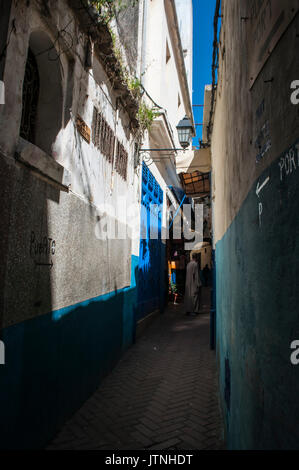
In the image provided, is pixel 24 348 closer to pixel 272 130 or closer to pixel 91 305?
pixel 91 305

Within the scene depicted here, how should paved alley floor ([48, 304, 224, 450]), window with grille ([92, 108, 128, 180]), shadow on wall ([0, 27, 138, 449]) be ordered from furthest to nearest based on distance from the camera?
1. window with grille ([92, 108, 128, 180])
2. paved alley floor ([48, 304, 224, 450])
3. shadow on wall ([0, 27, 138, 449])

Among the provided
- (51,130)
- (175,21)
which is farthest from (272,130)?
(175,21)

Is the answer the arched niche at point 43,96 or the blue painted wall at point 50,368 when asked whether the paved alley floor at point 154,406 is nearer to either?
the blue painted wall at point 50,368

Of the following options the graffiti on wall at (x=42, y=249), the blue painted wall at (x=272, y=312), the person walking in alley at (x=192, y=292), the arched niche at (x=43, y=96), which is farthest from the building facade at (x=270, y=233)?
the person walking in alley at (x=192, y=292)

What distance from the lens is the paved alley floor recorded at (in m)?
3.12

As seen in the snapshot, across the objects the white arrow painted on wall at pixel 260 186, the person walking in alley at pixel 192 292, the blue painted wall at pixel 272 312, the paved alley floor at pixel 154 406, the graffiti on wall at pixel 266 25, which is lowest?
the paved alley floor at pixel 154 406

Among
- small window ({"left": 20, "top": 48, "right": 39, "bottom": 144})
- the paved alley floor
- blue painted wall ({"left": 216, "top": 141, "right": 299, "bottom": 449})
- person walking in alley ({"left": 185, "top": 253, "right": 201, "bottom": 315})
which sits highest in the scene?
small window ({"left": 20, "top": 48, "right": 39, "bottom": 144})

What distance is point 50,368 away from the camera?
10.1 ft

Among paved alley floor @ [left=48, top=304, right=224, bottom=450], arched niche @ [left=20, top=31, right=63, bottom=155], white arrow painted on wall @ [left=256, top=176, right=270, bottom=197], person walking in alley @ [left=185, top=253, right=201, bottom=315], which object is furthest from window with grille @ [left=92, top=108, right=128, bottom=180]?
person walking in alley @ [left=185, top=253, right=201, bottom=315]

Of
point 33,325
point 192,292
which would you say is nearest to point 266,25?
point 33,325

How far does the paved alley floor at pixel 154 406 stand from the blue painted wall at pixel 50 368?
0.71 ft

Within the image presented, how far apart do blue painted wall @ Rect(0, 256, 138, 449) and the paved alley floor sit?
22 centimetres

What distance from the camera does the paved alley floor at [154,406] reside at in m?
3.12

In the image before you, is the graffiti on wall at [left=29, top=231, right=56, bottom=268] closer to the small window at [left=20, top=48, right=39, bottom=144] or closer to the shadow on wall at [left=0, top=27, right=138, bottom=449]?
the shadow on wall at [left=0, top=27, right=138, bottom=449]
